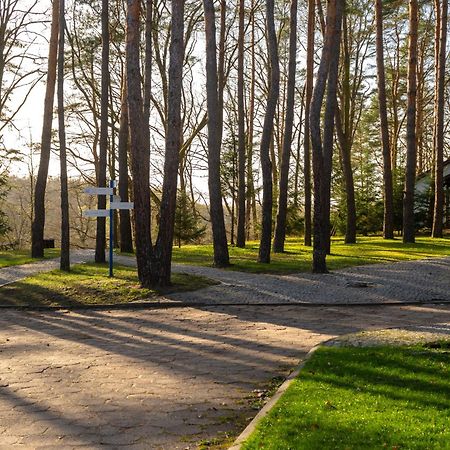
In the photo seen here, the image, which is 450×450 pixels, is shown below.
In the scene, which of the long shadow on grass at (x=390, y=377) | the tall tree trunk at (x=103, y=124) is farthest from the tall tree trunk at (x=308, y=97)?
the long shadow on grass at (x=390, y=377)

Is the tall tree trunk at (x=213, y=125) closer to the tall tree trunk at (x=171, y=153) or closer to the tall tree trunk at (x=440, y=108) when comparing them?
the tall tree trunk at (x=171, y=153)

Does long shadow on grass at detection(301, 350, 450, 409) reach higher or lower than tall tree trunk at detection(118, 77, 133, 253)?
lower

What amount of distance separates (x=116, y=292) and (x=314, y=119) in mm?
7065

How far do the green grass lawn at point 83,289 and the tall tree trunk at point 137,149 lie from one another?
698 millimetres

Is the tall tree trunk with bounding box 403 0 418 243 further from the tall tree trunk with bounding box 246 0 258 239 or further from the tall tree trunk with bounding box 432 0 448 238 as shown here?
the tall tree trunk with bounding box 246 0 258 239

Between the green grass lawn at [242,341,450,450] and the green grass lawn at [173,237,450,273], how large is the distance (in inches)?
398

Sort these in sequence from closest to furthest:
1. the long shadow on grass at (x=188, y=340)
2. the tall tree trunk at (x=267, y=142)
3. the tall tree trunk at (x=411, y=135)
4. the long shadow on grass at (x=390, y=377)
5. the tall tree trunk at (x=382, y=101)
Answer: the long shadow on grass at (x=390, y=377), the long shadow on grass at (x=188, y=340), the tall tree trunk at (x=267, y=142), the tall tree trunk at (x=411, y=135), the tall tree trunk at (x=382, y=101)

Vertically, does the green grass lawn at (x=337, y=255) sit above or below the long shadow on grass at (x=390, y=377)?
above

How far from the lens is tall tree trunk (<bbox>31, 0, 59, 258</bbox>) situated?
2169 cm

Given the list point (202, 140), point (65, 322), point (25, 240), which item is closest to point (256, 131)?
point (202, 140)

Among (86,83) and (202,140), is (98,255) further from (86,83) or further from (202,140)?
(202,140)

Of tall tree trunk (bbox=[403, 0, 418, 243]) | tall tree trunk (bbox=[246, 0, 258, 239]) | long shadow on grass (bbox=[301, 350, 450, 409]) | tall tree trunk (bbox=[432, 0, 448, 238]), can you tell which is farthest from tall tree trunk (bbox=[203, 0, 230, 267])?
tall tree trunk (bbox=[246, 0, 258, 239])

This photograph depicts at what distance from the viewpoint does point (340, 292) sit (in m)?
13.2

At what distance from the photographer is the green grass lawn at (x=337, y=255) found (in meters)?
17.7
